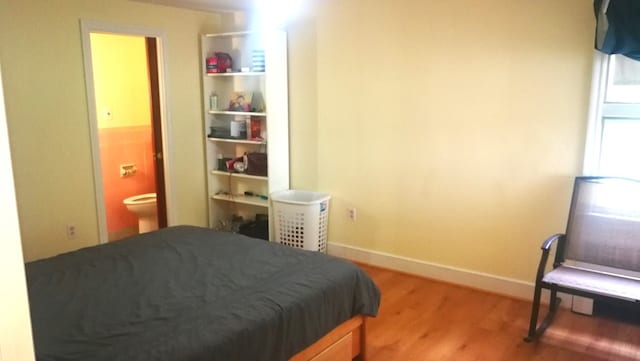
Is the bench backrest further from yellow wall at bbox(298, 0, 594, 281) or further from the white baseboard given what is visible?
the white baseboard

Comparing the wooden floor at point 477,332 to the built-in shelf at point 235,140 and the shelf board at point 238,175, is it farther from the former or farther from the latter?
the built-in shelf at point 235,140

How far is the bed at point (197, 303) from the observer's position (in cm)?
197

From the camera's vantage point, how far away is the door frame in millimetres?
3848

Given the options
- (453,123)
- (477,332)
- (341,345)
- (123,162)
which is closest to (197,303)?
(341,345)

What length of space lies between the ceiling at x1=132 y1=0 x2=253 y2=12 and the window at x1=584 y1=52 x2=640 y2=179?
2.67 metres

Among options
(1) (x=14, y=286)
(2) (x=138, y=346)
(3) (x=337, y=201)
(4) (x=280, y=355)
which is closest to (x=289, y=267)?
(4) (x=280, y=355)

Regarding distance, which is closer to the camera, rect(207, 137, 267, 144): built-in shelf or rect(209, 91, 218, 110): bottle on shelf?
rect(207, 137, 267, 144): built-in shelf

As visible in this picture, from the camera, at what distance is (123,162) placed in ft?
16.9

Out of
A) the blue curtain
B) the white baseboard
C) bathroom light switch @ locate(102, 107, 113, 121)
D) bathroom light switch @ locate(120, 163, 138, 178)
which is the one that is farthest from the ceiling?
the blue curtain

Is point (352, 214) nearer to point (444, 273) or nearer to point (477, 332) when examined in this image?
point (444, 273)

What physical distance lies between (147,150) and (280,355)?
12.3 ft

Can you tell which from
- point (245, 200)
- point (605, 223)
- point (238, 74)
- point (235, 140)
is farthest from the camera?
point (245, 200)

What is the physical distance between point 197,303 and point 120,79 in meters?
3.54

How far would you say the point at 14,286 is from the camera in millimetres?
643
